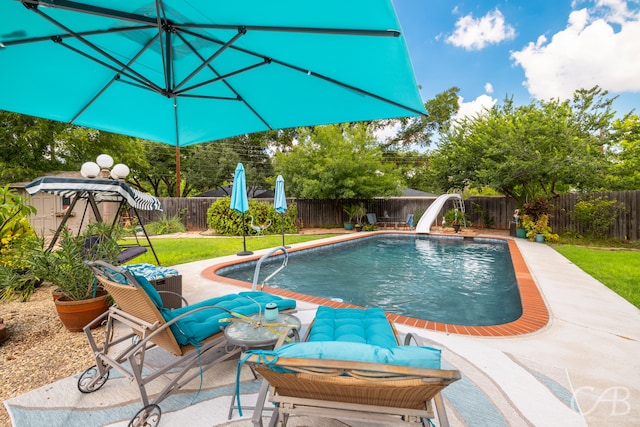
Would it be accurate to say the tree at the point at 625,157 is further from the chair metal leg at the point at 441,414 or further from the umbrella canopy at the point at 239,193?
the chair metal leg at the point at 441,414

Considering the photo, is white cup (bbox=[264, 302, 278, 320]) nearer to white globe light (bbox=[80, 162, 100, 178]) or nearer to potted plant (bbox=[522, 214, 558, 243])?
white globe light (bbox=[80, 162, 100, 178])

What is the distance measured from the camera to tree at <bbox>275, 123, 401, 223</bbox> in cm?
1437

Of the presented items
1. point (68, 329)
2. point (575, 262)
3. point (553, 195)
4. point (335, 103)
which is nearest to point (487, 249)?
point (575, 262)

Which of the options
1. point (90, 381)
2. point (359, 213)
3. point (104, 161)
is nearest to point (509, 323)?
point (90, 381)

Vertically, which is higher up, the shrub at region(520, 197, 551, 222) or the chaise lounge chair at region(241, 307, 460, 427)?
the shrub at region(520, 197, 551, 222)

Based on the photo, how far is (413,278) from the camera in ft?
20.6

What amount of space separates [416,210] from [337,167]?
16.7ft

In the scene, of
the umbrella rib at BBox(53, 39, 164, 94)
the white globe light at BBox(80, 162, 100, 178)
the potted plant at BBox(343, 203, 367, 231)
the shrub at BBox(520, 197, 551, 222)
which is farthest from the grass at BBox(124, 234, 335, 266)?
the shrub at BBox(520, 197, 551, 222)

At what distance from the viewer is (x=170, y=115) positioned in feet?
12.1

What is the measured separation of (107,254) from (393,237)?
10495mm

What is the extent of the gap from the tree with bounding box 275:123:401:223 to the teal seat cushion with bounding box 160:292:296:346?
11.6 metres

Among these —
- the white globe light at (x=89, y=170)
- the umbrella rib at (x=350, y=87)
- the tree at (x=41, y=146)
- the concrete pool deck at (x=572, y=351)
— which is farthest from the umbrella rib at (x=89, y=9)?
the tree at (x=41, y=146)

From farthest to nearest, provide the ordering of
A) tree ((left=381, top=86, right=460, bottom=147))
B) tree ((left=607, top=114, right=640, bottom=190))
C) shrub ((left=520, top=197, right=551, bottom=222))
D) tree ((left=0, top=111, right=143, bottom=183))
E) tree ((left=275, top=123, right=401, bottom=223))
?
tree ((left=381, top=86, right=460, bottom=147)) < tree ((left=275, top=123, right=401, bottom=223)) < tree ((left=0, top=111, right=143, bottom=183)) < tree ((left=607, top=114, right=640, bottom=190)) < shrub ((left=520, top=197, right=551, bottom=222))

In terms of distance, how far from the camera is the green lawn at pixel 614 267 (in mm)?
4758
